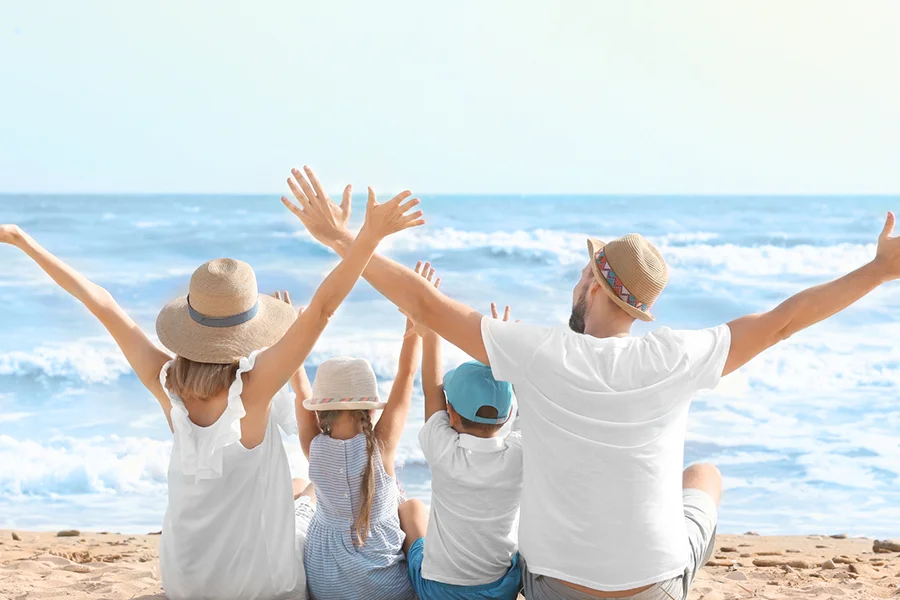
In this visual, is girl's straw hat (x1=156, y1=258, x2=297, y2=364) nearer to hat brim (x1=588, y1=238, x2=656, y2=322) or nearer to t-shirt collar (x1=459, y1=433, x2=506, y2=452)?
t-shirt collar (x1=459, y1=433, x2=506, y2=452)

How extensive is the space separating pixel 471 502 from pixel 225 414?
2.79 ft

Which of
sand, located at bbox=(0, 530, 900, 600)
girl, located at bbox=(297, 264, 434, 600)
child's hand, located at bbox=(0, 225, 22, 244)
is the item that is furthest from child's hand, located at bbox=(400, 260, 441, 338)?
sand, located at bbox=(0, 530, 900, 600)

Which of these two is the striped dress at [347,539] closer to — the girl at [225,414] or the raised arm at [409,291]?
the girl at [225,414]

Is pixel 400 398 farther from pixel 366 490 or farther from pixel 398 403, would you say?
pixel 366 490

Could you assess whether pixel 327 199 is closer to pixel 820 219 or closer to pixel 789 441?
pixel 789 441

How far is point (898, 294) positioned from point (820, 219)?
12142 millimetres

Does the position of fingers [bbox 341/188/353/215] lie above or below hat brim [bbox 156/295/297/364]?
above

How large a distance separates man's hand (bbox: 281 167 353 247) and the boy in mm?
612

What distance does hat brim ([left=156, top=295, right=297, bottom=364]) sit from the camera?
3.11 metres

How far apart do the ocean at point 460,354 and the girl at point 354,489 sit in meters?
2.95

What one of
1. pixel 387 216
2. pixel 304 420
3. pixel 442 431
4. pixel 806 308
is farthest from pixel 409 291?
pixel 806 308

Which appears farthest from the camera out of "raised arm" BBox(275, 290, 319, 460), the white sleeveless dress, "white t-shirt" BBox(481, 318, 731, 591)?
"raised arm" BBox(275, 290, 319, 460)

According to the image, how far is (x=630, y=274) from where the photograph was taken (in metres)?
3.04

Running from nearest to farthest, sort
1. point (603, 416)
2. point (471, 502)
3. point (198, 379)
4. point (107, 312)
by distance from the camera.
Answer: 1. point (603, 416)
2. point (198, 379)
3. point (471, 502)
4. point (107, 312)
